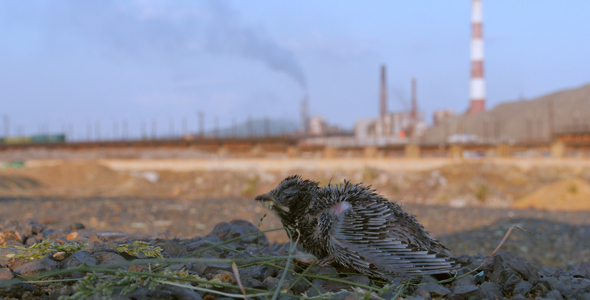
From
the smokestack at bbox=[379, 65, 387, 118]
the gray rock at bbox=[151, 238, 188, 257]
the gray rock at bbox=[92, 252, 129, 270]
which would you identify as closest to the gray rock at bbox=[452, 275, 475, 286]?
the gray rock at bbox=[151, 238, 188, 257]

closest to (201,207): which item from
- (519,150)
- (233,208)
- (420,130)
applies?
(233,208)

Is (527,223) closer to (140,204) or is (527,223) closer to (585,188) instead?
(585,188)

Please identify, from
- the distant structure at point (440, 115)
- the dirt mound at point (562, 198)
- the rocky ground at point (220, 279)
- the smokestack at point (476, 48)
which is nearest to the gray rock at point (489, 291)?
the rocky ground at point (220, 279)

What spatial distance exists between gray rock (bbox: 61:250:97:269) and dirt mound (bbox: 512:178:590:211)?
1513cm

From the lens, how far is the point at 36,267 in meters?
2.27

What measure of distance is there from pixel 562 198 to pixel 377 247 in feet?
49.2

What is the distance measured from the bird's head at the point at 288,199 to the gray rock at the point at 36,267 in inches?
43.9

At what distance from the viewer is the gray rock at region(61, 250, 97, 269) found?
2.35 meters

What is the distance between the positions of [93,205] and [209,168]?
48.9 feet

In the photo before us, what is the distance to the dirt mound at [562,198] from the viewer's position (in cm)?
1463

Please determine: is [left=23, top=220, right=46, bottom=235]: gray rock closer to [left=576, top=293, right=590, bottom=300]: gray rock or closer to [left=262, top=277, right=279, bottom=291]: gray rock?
[left=262, top=277, right=279, bottom=291]: gray rock

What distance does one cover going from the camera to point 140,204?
1540 cm

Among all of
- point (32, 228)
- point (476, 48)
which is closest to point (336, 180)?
point (32, 228)

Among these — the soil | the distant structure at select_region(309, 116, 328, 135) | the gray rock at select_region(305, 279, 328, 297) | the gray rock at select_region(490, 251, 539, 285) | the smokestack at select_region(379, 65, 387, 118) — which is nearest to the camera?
the gray rock at select_region(305, 279, 328, 297)
